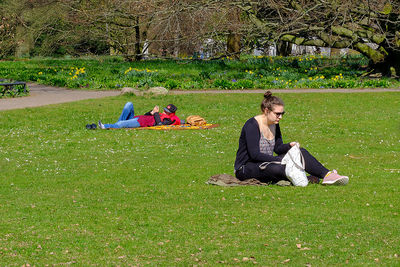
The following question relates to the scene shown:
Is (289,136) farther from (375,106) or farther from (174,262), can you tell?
(174,262)

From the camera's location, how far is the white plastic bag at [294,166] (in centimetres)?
803

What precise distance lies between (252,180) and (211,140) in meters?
4.54

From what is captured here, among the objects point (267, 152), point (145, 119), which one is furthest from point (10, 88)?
point (267, 152)

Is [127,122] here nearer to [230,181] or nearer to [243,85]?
[230,181]

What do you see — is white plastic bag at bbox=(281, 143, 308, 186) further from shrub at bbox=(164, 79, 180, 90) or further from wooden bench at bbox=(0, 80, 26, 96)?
shrub at bbox=(164, 79, 180, 90)

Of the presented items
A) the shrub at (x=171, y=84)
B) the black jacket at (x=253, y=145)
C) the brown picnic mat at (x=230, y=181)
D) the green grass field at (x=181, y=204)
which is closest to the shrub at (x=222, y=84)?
the shrub at (x=171, y=84)

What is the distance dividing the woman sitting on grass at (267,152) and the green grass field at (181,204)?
0.64 feet

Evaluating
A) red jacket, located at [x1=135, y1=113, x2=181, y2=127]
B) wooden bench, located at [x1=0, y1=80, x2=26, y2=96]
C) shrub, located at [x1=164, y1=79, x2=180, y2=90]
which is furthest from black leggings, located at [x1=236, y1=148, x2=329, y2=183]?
shrub, located at [x1=164, y1=79, x2=180, y2=90]

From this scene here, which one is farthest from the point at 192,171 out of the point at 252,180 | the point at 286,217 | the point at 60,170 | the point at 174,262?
the point at 174,262

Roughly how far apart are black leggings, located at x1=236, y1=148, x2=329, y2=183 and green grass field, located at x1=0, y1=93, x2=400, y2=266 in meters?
0.17

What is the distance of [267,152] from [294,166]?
26.2 inches

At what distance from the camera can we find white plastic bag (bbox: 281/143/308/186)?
8.03 metres

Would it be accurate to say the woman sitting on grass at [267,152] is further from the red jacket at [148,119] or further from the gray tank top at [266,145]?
the red jacket at [148,119]

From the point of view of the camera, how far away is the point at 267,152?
8617 mm
